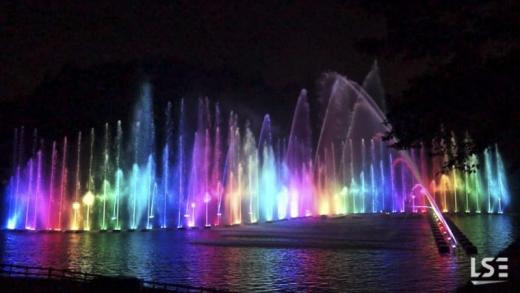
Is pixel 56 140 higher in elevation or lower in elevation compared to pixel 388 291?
higher

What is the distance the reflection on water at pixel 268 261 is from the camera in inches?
593

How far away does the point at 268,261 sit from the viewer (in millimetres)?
19172

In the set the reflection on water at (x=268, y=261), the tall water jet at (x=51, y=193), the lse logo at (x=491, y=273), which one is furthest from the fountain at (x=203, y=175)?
the lse logo at (x=491, y=273)

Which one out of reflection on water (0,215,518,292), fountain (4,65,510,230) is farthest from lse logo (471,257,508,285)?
fountain (4,65,510,230)

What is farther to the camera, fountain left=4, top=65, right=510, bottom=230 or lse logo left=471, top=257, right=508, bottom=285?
fountain left=4, top=65, right=510, bottom=230

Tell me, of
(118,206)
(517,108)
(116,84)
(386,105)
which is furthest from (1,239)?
(116,84)

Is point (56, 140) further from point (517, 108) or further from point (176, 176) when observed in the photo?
point (517, 108)

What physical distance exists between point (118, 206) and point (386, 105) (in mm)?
36054

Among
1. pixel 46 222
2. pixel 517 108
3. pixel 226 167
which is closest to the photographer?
pixel 517 108

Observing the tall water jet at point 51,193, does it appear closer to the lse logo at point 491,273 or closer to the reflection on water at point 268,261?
the reflection on water at point 268,261

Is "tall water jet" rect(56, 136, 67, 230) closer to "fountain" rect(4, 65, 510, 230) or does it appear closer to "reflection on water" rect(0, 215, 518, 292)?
"fountain" rect(4, 65, 510, 230)

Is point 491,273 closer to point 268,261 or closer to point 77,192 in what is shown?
point 268,261

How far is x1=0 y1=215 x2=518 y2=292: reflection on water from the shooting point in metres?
15.1

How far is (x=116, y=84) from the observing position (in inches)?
2242
